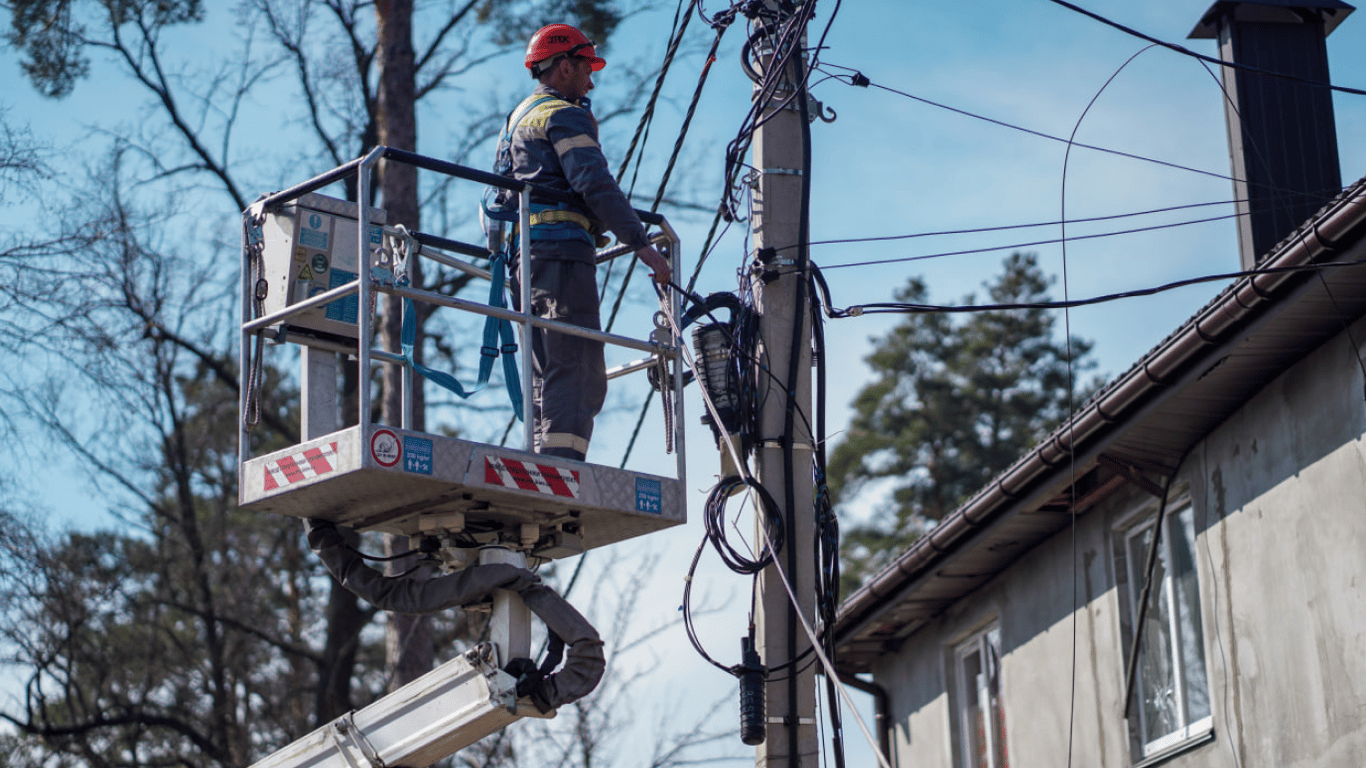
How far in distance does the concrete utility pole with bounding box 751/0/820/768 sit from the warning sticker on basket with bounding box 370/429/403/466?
2.06m

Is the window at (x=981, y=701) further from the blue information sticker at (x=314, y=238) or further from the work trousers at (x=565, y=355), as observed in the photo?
the blue information sticker at (x=314, y=238)

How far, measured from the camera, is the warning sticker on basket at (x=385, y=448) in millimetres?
7016

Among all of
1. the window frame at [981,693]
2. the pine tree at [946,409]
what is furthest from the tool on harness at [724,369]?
the pine tree at [946,409]

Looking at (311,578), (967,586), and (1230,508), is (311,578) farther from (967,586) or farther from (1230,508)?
(1230,508)

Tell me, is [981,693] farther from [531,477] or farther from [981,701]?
[531,477]

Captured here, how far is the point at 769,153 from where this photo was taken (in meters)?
8.77

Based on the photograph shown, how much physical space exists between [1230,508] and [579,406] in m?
5.09

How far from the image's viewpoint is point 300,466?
24.1 ft

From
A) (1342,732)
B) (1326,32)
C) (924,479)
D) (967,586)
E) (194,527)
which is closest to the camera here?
(1342,732)

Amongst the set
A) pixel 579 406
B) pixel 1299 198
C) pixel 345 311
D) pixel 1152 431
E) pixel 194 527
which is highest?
pixel 194 527

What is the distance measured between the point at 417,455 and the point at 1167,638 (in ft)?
22.1

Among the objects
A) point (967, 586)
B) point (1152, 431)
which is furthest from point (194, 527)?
point (1152, 431)

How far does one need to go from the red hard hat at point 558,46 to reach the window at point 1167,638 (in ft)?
18.5

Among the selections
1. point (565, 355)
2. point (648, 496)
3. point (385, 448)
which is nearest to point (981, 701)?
point (648, 496)
